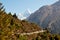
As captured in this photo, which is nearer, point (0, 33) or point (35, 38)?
point (0, 33)

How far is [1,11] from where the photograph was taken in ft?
46.5

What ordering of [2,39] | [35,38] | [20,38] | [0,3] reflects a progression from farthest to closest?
[35,38] → [20,38] → [0,3] → [2,39]

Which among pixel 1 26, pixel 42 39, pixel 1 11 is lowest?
pixel 1 26

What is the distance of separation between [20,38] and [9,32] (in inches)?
475

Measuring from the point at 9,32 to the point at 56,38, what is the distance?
21521 mm

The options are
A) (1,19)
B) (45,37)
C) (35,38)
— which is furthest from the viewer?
(45,37)

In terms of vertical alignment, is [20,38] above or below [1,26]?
above

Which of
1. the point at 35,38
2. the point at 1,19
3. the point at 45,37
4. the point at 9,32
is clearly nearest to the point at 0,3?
the point at 1,19

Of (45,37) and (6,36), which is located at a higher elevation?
(45,37)

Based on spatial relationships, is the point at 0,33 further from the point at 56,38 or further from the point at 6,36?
the point at 56,38

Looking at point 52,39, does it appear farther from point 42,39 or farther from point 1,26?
point 1,26

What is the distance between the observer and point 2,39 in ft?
40.6

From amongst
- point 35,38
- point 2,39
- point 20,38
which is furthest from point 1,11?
point 35,38

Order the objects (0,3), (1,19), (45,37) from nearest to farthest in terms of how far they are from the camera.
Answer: (1,19) < (0,3) < (45,37)
